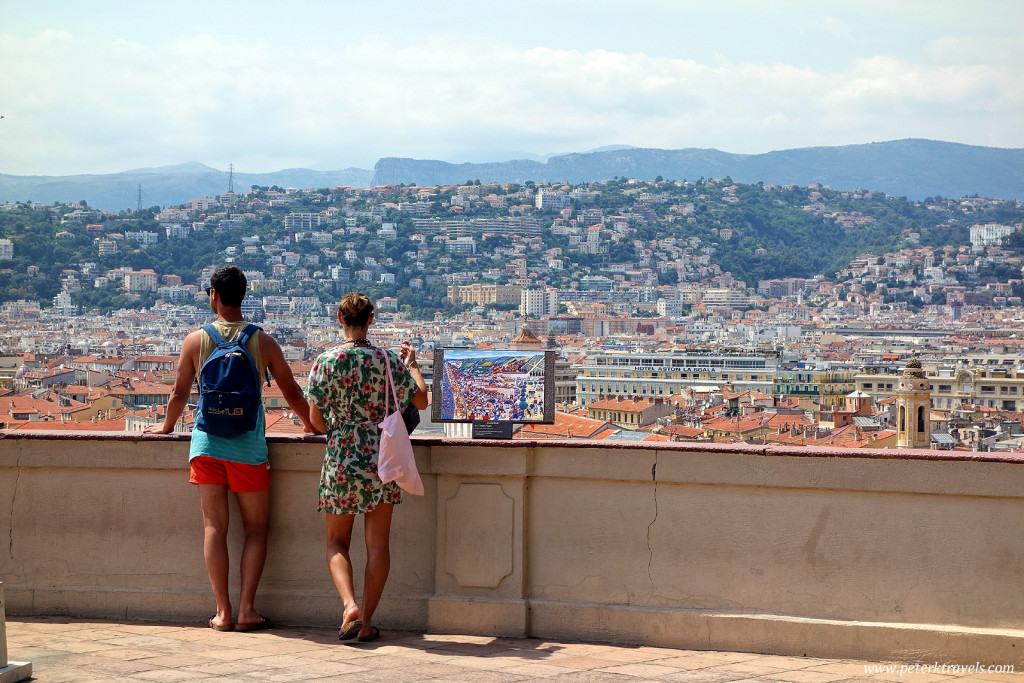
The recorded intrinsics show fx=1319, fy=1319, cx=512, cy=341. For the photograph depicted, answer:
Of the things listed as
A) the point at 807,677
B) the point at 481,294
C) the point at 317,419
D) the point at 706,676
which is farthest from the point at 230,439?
the point at 481,294

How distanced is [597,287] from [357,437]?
427 feet

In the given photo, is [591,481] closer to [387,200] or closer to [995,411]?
[995,411]

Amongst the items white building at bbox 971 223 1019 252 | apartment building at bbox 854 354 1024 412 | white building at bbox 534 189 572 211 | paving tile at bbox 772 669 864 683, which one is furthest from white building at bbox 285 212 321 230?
paving tile at bbox 772 669 864 683

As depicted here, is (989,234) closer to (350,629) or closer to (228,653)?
(350,629)

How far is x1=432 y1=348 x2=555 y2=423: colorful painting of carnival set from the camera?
3.50 metres

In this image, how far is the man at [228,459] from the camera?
341cm

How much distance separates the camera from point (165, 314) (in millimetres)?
106188

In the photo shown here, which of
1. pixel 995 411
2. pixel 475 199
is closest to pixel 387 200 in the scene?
pixel 475 199

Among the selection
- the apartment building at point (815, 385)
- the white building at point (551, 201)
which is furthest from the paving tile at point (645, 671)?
the white building at point (551, 201)

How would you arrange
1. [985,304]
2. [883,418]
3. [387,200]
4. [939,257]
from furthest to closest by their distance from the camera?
[387,200]
[939,257]
[985,304]
[883,418]

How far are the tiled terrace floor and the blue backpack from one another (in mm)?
538

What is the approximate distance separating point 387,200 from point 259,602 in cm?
14071

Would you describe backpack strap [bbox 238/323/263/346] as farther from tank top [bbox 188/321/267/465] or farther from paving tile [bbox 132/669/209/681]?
paving tile [bbox 132/669/209/681]

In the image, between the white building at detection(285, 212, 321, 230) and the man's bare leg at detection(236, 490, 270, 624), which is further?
the white building at detection(285, 212, 321, 230)
